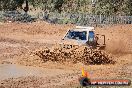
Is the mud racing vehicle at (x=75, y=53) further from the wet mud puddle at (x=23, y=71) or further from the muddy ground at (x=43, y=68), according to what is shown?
the wet mud puddle at (x=23, y=71)

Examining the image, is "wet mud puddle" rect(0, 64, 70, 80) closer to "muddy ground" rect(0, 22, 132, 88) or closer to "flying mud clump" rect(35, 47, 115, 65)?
"muddy ground" rect(0, 22, 132, 88)

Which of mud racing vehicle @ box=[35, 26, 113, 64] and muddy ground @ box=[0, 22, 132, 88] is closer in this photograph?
muddy ground @ box=[0, 22, 132, 88]

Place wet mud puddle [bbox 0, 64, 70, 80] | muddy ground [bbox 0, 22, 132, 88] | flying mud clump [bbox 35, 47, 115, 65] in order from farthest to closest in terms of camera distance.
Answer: flying mud clump [bbox 35, 47, 115, 65], wet mud puddle [bbox 0, 64, 70, 80], muddy ground [bbox 0, 22, 132, 88]

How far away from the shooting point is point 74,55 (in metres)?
20.7

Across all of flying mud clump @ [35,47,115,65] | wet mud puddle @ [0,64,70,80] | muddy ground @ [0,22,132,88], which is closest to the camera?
muddy ground @ [0,22,132,88]

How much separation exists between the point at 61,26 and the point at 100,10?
7.76 m

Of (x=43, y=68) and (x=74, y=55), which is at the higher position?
(x=74, y=55)

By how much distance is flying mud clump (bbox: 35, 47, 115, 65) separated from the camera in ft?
67.8

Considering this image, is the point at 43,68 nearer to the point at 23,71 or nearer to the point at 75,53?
the point at 23,71

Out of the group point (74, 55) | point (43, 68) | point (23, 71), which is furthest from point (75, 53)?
point (23, 71)

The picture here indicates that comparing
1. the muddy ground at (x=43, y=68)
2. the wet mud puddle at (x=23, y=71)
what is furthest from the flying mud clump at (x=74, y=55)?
the wet mud puddle at (x=23, y=71)

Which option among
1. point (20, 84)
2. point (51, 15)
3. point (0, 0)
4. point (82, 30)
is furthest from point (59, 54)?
point (0, 0)

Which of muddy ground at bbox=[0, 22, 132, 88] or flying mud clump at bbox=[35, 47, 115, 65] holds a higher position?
flying mud clump at bbox=[35, 47, 115, 65]

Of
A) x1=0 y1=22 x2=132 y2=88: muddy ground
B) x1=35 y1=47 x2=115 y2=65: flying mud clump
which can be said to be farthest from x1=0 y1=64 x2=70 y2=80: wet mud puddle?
x1=35 y1=47 x2=115 y2=65: flying mud clump
